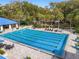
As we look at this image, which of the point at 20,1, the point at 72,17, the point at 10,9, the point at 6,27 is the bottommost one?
the point at 6,27

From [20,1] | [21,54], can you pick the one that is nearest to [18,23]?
[20,1]

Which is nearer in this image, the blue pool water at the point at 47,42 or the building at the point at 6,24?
the blue pool water at the point at 47,42

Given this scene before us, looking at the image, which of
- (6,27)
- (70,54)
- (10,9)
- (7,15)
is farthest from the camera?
(10,9)

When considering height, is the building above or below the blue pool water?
above

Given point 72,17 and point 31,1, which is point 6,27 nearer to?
point 72,17

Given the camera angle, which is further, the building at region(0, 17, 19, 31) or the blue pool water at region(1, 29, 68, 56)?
the building at region(0, 17, 19, 31)

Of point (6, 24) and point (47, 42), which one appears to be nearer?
point (47, 42)

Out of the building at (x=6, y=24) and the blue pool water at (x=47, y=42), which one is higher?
the building at (x=6, y=24)

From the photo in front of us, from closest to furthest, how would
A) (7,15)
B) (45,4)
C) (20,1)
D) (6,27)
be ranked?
(6,27)
(7,15)
(20,1)
(45,4)

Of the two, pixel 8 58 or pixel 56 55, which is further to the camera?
pixel 56 55

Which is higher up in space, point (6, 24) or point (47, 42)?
point (6, 24)

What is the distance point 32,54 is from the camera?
48.1 feet

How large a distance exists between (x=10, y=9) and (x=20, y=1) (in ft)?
20.0

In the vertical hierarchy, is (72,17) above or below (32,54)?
above
